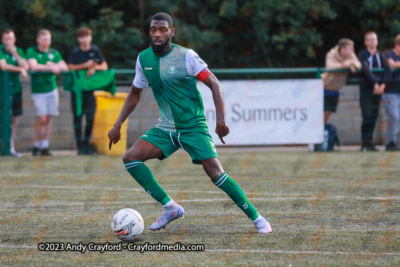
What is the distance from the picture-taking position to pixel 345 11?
24.3 meters

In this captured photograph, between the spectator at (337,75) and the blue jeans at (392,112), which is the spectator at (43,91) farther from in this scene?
the blue jeans at (392,112)

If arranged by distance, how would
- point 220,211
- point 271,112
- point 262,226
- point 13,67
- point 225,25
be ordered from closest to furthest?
1. point 262,226
2. point 220,211
3. point 13,67
4. point 271,112
5. point 225,25

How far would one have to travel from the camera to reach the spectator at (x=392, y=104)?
15.6m

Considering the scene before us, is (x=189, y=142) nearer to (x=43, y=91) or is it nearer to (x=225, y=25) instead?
(x=43, y=91)

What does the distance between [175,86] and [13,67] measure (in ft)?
28.9

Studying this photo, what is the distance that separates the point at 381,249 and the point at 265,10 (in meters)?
17.9

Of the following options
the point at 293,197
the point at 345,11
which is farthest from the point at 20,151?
the point at 345,11

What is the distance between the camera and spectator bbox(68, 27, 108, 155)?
1500 centimetres

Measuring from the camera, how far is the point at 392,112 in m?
15.6

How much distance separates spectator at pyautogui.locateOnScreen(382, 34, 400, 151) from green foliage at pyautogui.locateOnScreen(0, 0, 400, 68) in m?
7.26

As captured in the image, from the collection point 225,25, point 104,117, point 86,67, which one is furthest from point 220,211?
point 225,25

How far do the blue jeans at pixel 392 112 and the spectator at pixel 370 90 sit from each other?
0.16m

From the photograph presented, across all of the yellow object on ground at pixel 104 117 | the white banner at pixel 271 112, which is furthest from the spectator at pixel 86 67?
the white banner at pixel 271 112

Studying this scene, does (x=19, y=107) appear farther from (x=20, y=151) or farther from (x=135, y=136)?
(x=135, y=136)
